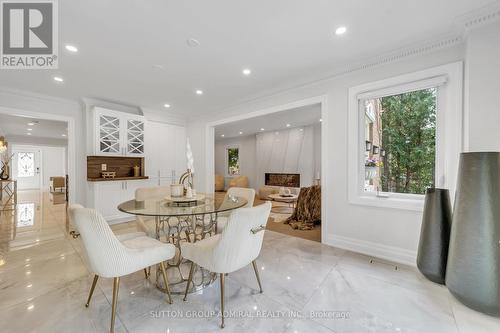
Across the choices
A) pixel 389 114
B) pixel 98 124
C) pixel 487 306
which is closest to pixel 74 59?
pixel 98 124

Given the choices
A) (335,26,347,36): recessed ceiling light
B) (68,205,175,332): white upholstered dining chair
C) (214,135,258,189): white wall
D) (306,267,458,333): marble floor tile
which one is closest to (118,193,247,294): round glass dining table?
(68,205,175,332): white upholstered dining chair

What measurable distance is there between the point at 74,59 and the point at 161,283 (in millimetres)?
2844

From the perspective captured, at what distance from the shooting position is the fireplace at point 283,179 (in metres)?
7.20

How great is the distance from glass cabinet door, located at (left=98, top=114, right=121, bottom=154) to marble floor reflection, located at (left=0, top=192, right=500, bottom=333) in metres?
2.15

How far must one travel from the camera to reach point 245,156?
8.87 m

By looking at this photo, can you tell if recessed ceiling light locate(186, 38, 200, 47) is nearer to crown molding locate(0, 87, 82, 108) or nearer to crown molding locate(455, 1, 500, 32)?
crown molding locate(455, 1, 500, 32)

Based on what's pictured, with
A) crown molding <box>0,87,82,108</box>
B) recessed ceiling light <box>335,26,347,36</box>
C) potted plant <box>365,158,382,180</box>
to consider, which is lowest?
potted plant <box>365,158,382,180</box>

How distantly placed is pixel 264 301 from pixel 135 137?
4230mm

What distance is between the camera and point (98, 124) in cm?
403

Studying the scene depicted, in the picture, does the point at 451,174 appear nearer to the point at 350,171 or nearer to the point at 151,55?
the point at 350,171

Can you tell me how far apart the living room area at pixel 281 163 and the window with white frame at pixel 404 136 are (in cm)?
134

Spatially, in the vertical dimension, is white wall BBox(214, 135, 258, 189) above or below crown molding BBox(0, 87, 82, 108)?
below

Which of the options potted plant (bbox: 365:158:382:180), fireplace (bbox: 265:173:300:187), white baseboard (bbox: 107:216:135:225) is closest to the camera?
potted plant (bbox: 365:158:382:180)

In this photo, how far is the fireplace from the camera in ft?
23.6
